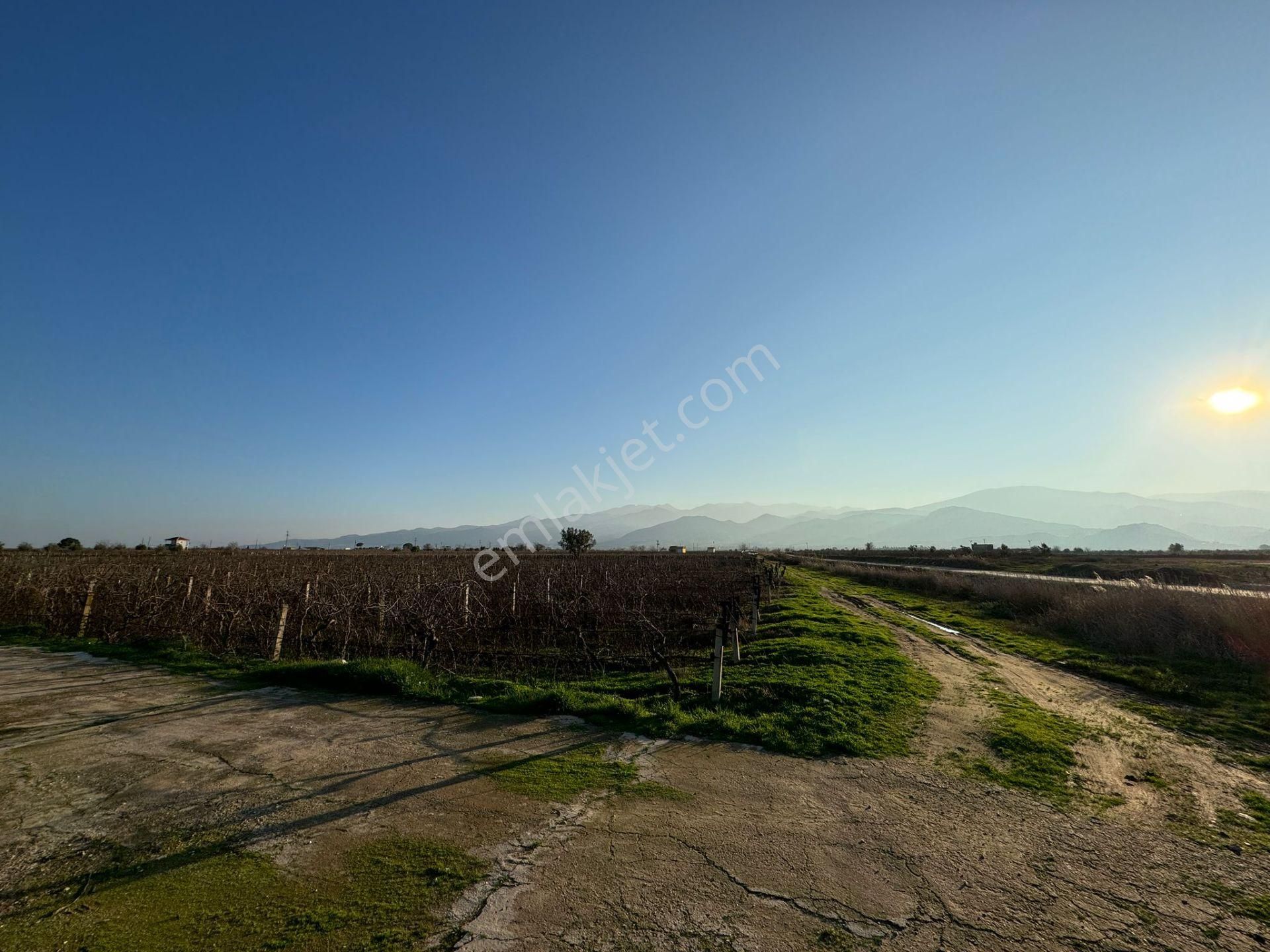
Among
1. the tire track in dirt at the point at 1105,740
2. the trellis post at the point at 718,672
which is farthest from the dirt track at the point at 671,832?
the trellis post at the point at 718,672

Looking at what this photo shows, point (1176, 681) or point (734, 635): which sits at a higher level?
point (734, 635)

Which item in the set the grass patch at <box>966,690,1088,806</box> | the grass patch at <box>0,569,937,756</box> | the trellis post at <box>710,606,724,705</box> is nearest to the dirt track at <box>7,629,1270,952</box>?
the grass patch at <box>966,690,1088,806</box>

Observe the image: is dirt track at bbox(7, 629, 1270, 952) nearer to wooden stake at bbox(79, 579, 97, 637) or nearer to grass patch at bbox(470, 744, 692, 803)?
grass patch at bbox(470, 744, 692, 803)

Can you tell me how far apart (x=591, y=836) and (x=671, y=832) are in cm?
69

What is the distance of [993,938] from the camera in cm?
338

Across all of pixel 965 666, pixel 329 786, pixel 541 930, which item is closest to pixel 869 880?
pixel 541 930

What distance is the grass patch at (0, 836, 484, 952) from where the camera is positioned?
3178mm

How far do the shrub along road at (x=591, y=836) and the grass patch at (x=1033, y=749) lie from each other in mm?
46

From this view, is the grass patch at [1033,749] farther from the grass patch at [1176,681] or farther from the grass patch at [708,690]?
the grass patch at [1176,681]

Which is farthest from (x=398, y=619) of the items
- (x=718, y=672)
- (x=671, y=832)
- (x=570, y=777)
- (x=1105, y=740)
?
(x=1105, y=740)

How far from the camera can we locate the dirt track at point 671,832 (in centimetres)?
348

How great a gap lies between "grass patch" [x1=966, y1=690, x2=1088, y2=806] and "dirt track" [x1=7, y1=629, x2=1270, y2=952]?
0.37m

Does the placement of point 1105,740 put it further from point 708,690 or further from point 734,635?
point 734,635

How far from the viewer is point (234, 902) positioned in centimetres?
352
